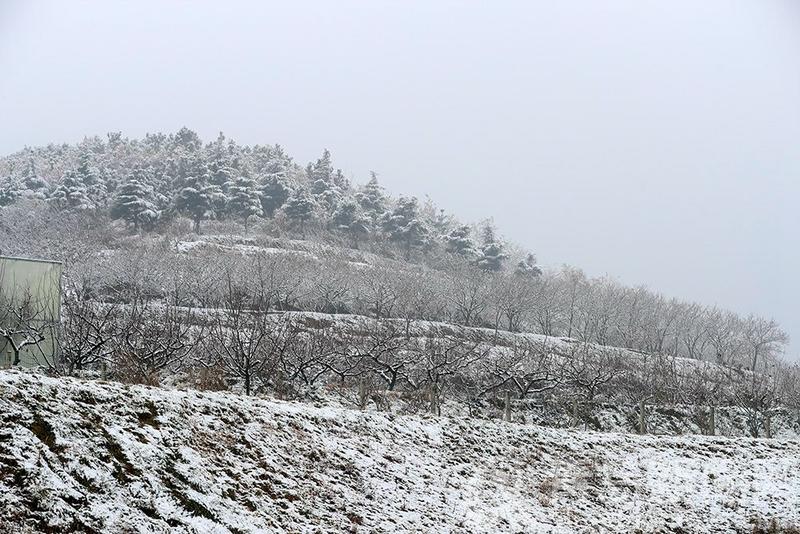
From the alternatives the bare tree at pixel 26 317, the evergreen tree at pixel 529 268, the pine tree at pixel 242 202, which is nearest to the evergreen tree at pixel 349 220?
the pine tree at pixel 242 202

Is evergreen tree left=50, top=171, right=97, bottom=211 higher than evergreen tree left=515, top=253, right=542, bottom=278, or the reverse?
evergreen tree left=50, top=171, right=97, bottom=211

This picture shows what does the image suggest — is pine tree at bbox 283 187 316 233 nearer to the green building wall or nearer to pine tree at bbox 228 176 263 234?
pine tree at bbox 228 176 263 234

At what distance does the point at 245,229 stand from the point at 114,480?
69.8m

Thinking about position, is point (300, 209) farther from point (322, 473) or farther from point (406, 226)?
point (322, 473)

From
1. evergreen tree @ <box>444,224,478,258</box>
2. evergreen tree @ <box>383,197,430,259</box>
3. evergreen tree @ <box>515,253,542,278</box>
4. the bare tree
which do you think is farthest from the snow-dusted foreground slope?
evergreen tree @ <box>383,197,430,259</box>

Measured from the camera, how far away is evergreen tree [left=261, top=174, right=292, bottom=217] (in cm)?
8381

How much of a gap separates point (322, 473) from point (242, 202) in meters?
71.7

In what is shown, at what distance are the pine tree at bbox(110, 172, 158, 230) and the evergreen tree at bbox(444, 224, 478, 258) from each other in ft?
123

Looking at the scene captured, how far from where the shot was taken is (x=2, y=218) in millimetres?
64312

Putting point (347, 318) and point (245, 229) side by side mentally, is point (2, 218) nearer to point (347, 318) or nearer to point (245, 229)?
point (245, 229)

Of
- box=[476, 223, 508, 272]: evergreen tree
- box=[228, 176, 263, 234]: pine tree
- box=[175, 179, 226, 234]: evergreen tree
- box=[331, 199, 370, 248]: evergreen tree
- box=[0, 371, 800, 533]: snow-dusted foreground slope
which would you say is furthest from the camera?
box=[331, 199, 370, 248]: evergreen tree

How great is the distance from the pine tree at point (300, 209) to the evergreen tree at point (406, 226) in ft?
34.4

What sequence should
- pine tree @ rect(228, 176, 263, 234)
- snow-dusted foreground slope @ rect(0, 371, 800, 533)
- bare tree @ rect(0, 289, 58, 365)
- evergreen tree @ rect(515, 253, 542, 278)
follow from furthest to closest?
evergreen tree @ rect(515, 253, 542, 278) < pine tree @ rect(228, 176, 263, 234) < bare tree @ rect(0, 289, 58, 365) < snow-dusted foreground slope @ rect(0, 371, 800, 533)

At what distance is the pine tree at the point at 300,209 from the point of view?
77875 mm
